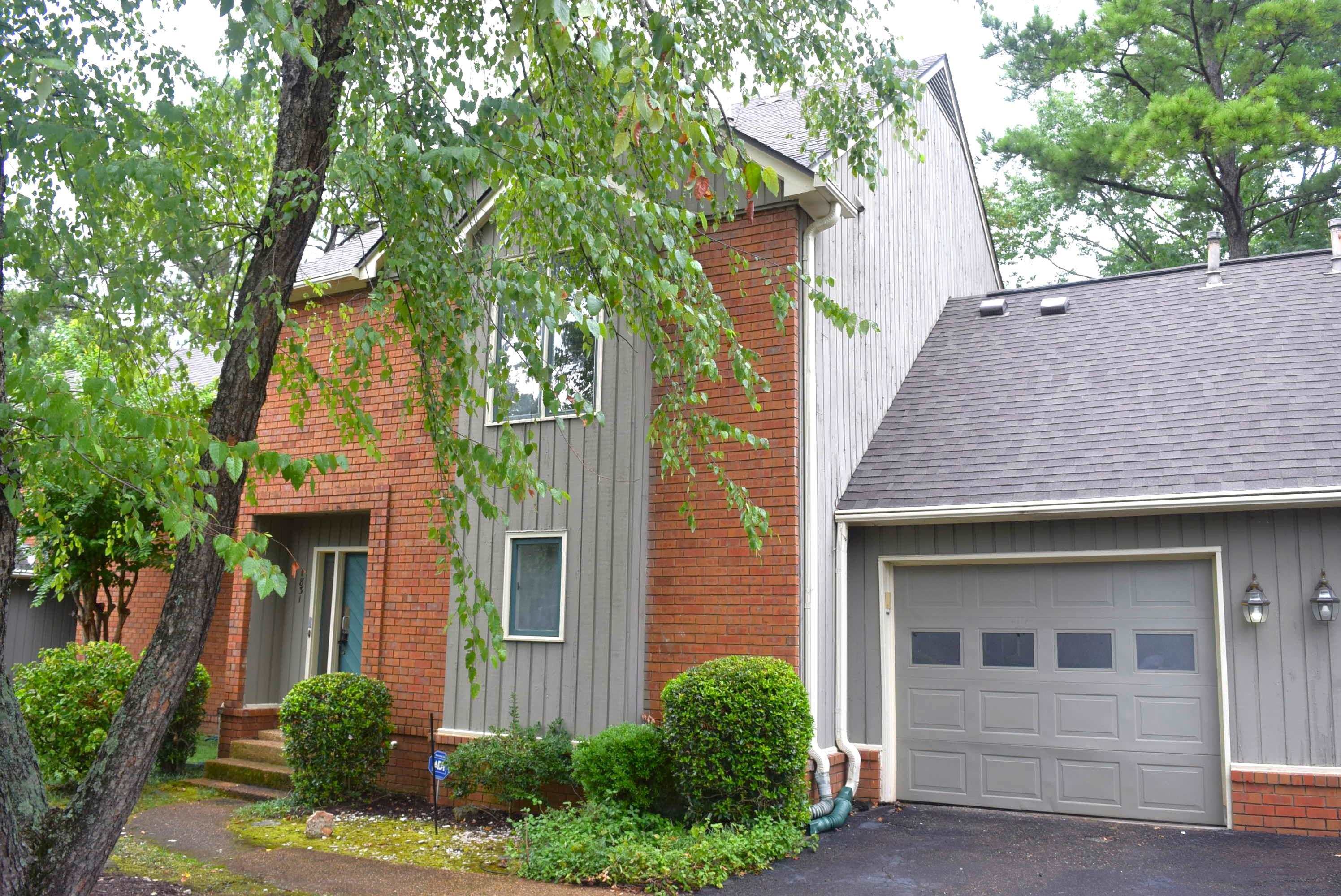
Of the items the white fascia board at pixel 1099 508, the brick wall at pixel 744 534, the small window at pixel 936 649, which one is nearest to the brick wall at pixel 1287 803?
the white fascia board at pixel 1099 508

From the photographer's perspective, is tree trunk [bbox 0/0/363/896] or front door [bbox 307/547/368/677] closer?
tree trunk [bbox 0/0/363/896]

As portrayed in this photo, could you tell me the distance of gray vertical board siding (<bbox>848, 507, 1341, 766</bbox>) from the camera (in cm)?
796

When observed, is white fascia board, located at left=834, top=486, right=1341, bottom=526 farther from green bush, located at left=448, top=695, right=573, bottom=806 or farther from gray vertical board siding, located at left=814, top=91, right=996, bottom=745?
green bush, located at left=448, top=695, right=573, bottom=806

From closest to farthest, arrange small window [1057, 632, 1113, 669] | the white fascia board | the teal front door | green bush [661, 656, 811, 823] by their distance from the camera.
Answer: green bush [661, 656, 811, 823], the white fascia board, small window [1057, 632, 1113, 669], the teal front door

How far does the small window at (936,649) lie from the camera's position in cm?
941

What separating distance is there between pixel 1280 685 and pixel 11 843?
8384 millimetres

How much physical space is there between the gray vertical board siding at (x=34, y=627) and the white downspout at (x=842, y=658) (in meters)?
13.1

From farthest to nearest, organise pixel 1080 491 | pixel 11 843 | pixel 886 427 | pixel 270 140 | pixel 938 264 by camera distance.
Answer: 1. pixel 938 264
2. pixel 886 427
3. pixel 1080 491
4. pixel 270 140
5. pixel 11 843

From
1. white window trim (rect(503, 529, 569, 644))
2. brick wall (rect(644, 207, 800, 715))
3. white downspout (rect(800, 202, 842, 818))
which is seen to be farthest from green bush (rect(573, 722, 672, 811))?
white window trim (rect(503, 529, 569, 644))

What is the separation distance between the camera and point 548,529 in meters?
9.80

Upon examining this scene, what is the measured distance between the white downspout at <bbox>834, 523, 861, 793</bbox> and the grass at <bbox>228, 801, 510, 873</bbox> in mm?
2966

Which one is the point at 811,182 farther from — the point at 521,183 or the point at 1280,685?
the point at 1280,685

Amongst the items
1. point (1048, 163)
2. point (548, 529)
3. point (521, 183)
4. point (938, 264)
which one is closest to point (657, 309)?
point (521, 183)

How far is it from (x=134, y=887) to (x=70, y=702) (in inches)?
166
